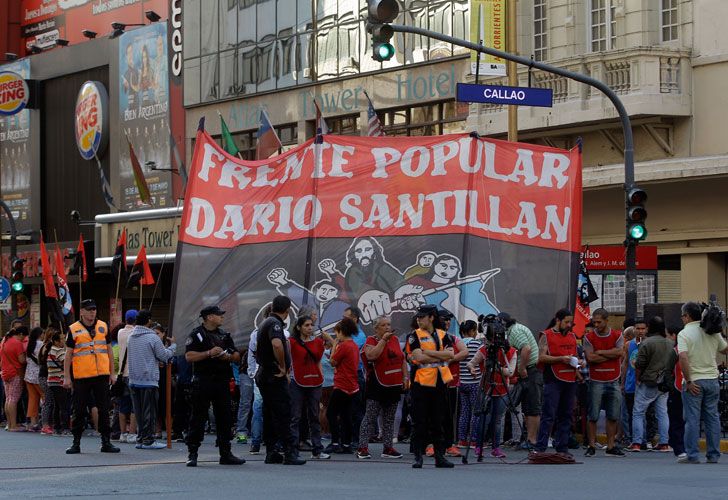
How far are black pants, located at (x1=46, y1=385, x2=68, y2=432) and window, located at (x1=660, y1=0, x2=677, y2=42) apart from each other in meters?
13.7

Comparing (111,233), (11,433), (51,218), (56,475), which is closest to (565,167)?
(56,475)

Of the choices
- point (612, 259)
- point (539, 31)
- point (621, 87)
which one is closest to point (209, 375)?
point (612, 259)

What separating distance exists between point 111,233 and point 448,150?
85.4 ft

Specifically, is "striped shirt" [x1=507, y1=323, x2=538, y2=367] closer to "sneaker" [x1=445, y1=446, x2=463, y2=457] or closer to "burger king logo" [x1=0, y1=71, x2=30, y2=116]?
"sneaker" [x1=445, y1=446, x2=463, y2=457]

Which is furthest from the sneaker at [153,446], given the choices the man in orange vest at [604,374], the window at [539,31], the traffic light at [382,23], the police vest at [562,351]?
the window at [539,31]

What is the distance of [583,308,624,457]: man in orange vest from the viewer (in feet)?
61.0

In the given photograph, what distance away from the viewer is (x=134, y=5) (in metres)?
48.1

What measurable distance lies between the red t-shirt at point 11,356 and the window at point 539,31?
1278cm

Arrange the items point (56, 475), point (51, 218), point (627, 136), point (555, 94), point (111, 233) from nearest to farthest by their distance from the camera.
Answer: point (56, 475), point (627, 136), point (555, 94), point (111, 233), point (51, 218)

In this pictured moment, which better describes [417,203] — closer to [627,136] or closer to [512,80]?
[627,136]

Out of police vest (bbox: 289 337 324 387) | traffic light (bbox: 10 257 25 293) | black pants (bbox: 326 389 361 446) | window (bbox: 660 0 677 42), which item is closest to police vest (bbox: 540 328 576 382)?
black pants (bbox: 326 389 361 446)

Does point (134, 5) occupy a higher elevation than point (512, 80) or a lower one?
higher

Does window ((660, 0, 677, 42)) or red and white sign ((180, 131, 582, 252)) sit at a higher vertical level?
window ((660, 0, 677, 42))

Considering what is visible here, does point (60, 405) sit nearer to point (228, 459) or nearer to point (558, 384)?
point (228, 459)
